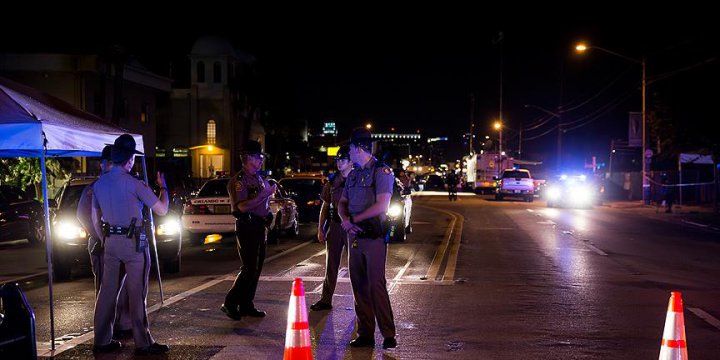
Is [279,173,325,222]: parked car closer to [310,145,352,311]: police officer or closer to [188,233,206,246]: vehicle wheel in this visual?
[188,233,206,246]: vehicle wheel

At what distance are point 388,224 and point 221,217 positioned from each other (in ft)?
38.5

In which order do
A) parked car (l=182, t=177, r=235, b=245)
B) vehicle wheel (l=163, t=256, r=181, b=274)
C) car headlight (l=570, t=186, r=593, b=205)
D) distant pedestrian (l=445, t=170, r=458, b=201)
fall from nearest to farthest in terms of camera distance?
vehicle wheel (l=163, t=256, r=181, b=274)
parked car (l=182, t=177, r=235, b=245)
car headlight (l=570, t=186, r=593, b=205)
distant pedestrian (l=445, t=170, r=458, b=201)

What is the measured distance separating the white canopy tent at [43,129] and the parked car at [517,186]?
120 ft

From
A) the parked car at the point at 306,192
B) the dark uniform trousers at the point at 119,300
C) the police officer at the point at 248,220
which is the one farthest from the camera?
the parked car at the point at 306,192

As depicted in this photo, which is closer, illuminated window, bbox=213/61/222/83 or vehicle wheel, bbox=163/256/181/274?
vehicle wheel, bbox=163/256/181/274

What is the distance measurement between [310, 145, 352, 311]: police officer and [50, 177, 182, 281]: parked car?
425 cm

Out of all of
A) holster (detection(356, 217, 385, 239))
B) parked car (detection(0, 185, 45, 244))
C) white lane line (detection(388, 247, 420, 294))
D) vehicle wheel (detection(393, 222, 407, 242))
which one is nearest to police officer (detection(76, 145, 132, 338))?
holster (detection(356, 217, 385, 239))

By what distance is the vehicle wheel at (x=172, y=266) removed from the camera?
45.0 ft

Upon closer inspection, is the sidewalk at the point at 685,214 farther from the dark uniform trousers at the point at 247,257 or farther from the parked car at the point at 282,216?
the dark uniform trousers at the point at 247,257

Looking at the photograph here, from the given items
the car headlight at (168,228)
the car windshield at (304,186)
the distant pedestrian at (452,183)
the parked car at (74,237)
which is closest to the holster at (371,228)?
the parked car at (74,237)

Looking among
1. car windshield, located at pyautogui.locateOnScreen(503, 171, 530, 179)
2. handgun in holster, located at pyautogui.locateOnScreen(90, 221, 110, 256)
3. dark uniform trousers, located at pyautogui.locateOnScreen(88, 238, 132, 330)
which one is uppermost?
car windshield, located at pyautogui.locateOnScreen(503, 171, 530, 179)

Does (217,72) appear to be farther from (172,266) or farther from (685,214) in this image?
(172,266)

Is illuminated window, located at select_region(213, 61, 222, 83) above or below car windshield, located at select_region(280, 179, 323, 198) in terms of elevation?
above

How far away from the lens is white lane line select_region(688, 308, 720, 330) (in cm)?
924
